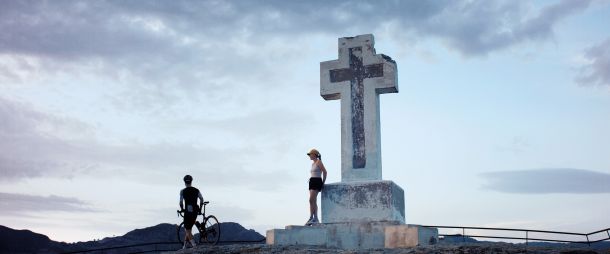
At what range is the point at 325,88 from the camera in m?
12.5

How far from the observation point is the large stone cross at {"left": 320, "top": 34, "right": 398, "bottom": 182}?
38.7 ft

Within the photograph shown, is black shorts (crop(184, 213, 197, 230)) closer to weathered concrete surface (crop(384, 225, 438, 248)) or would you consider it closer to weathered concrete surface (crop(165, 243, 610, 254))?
weathered concrete surface (crop(165, 243, 610, 254))

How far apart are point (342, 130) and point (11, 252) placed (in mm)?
32597

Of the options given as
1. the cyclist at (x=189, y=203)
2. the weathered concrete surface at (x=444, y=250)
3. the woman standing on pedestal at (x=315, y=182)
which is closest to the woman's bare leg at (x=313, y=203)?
the woman standing on pedestal at (x=315, y=182)

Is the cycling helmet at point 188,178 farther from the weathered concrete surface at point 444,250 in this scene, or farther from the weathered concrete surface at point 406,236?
the weathered concrete surface at point 406,236

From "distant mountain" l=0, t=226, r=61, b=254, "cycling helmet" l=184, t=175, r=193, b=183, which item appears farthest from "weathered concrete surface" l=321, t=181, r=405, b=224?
"distant mountain" l=0, t=226, r=61, b=254

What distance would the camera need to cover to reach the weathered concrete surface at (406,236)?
10.4 metres

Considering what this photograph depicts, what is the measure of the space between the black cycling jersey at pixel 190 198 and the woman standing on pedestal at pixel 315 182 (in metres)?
2.37

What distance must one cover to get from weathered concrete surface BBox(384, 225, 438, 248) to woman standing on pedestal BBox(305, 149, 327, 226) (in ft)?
4.90

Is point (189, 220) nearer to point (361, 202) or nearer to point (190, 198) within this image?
point (190, 198)

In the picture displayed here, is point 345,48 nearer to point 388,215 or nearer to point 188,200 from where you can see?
point 388,215

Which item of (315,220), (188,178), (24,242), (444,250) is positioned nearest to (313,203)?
(315,220)

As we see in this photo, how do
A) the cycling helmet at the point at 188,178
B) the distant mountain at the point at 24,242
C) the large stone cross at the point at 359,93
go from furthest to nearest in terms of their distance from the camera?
1. the distant mountain at the point at 24,242
2. the cycling helmet at the point at 188,178
3. the large stone cross at the point at 359,93

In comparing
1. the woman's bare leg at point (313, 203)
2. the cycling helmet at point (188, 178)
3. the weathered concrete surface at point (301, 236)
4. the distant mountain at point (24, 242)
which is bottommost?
the distant mountain at point (24, 242)
